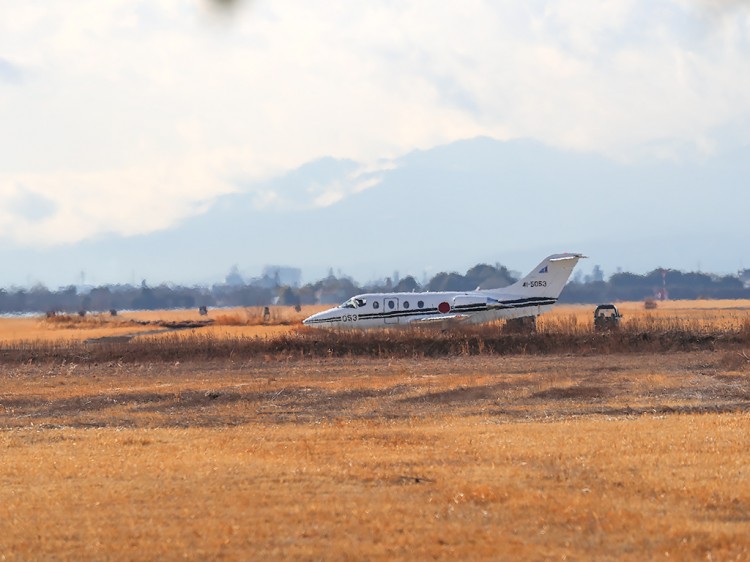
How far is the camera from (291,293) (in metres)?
132

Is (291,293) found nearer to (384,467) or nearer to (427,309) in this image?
(427,309)

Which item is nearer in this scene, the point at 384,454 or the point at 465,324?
the point at 384,454

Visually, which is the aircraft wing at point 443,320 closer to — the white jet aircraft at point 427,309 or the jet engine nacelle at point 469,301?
the white jet aircraft at point 427,309

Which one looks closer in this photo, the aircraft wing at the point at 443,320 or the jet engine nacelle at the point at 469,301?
the aircraft wing at the point at 443,320

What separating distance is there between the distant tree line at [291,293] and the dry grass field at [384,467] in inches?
3327

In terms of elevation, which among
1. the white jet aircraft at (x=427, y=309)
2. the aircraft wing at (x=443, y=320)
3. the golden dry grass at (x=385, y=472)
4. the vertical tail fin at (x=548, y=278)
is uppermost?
the vertical tail fin at (x=548, y=278)

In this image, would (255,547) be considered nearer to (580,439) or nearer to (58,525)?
(58,525)

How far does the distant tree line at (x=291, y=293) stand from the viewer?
119312mm

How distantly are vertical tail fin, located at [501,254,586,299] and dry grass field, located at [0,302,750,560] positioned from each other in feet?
77.0

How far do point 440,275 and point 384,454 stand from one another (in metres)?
121

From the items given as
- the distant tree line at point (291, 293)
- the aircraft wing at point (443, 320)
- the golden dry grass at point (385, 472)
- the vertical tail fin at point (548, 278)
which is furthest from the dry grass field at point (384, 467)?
the distant tree line at point (291, 293)

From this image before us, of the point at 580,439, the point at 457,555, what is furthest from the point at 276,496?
the point at 580,439

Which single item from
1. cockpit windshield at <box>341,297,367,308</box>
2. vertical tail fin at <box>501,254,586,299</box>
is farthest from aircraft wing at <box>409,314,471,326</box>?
vertical tail fin at <box>501,254,586,299</box>

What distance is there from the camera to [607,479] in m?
14.1
